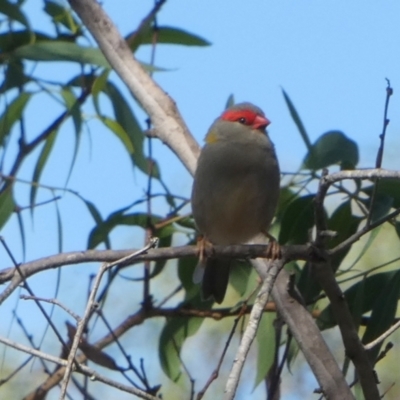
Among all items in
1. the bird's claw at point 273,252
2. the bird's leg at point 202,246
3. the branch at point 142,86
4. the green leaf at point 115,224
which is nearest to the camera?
the bird's claw at point 273,252

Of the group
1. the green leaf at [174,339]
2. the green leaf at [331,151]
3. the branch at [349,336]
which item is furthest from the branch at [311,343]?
the green leaf at [174,339]

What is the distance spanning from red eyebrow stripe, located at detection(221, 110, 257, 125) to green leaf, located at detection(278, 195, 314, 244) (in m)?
0.80

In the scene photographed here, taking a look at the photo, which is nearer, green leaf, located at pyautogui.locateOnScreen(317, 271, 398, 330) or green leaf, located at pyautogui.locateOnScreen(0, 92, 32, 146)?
green leaf, located at pyautogui.locateOnScreen(317, 271, 398, 330)

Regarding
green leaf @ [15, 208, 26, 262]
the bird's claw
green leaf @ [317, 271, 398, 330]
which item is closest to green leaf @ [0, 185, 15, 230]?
green leaf @ [15, 208, 26, 262]

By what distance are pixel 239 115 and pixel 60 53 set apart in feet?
2.71

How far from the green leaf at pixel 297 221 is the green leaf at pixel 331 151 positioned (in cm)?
13

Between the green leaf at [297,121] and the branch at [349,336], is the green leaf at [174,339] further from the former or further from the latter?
the branch at [349,336]

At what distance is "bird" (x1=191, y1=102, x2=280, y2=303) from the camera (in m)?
3.86

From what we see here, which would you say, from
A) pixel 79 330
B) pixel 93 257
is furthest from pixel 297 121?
pixel 79 330

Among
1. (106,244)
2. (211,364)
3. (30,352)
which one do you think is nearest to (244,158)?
(106,244)

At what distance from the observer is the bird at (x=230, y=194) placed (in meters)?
3.86

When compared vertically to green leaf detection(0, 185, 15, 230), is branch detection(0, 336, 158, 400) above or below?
below

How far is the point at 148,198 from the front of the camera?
3754mm

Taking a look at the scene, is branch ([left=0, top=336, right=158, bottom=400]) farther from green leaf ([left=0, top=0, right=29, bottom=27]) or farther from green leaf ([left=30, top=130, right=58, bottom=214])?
green leaf ([left=0, top=0, right=29, bottom=27])
